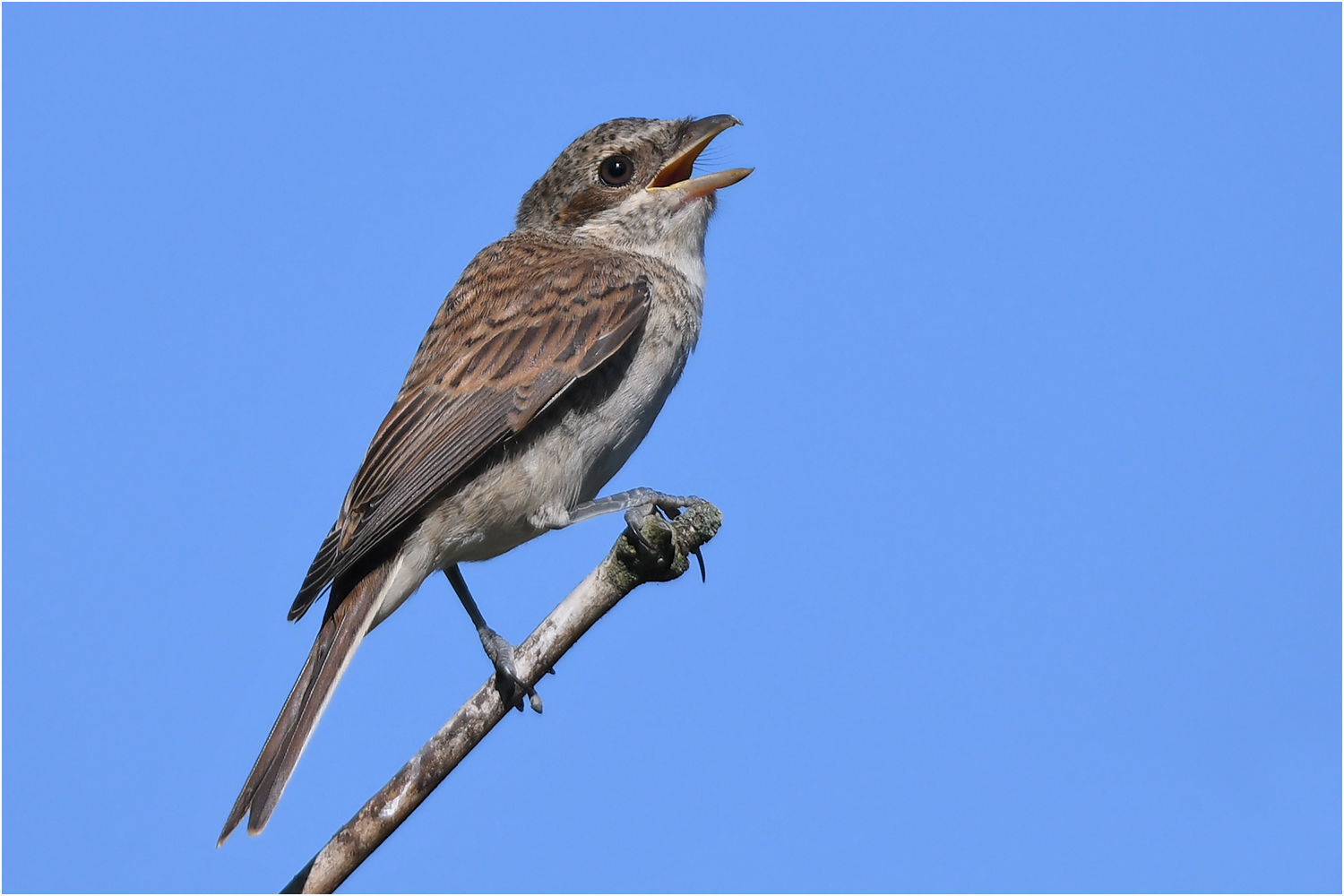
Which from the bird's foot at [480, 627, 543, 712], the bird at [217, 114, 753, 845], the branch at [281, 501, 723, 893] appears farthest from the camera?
the bird at [217, 114, 753, 845]

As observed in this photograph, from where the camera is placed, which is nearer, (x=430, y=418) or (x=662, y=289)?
(x=430, y=418)

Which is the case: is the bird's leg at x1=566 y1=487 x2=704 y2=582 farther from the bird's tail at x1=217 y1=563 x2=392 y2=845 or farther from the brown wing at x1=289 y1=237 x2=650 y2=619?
the bird's tail at x1=217 y1=563 x2=392 y2=845

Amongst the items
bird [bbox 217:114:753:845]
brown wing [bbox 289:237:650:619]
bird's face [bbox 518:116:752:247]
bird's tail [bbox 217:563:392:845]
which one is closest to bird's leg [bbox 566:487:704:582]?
bird [bbox 217:114:753:845]

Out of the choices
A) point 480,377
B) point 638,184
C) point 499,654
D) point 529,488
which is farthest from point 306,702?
point 638,184

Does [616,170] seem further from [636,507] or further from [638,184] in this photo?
[636,507]

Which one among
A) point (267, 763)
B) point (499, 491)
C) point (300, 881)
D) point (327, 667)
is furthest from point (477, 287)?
point (300, 881)

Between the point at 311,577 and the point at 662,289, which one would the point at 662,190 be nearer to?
the point at 662,289
